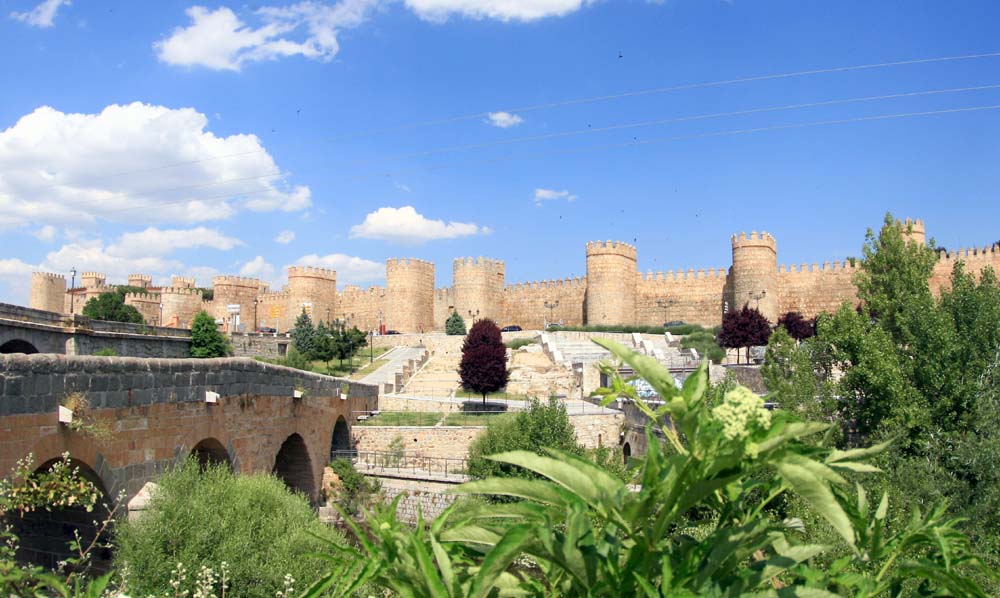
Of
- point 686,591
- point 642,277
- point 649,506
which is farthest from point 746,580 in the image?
point 642,277

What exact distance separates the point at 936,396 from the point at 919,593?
1773cm

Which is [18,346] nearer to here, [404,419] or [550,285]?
[404,419]

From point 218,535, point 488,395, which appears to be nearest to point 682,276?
point 488,395

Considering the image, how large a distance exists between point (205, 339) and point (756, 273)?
2652cm

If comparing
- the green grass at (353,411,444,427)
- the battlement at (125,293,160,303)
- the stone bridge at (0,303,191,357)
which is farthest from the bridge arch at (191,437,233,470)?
the battlement at (125,293,160,303)

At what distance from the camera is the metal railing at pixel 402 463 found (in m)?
20.0

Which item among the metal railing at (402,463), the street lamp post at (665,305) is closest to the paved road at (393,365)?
the metal railing at (402,463)

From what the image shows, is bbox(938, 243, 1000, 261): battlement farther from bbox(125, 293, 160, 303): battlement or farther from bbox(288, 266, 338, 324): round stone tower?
bbox(125, 293, 160, 303): battlement

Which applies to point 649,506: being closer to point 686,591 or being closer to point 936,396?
point 686,591

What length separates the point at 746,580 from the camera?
1925 millimetres

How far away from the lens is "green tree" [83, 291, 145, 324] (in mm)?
46312

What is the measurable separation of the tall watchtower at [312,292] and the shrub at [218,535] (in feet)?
132

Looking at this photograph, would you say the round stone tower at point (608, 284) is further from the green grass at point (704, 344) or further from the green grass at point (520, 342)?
the green grass at point (520, 342)

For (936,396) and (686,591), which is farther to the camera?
(936,396)
